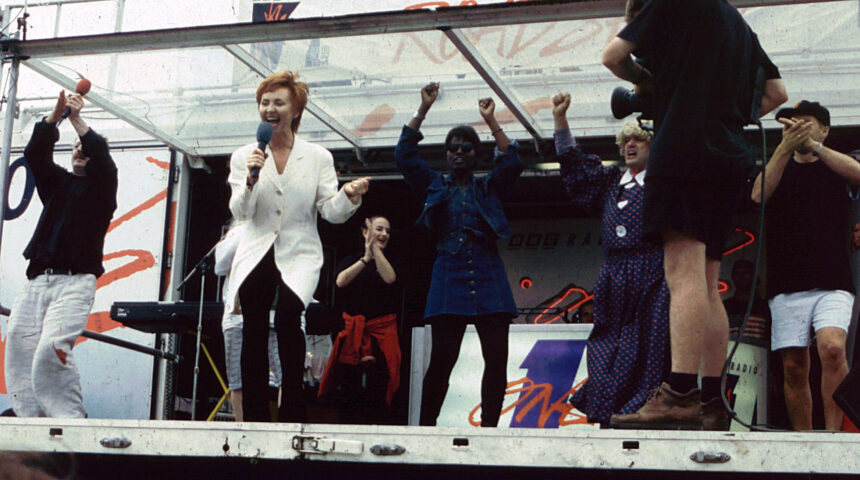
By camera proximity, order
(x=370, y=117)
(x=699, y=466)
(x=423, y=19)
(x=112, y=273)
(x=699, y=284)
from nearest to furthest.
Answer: (x=699, y=466)
(x=699, y=284)
(x=423, y=19)
(x=370, y=117)
(x=112, y=273)

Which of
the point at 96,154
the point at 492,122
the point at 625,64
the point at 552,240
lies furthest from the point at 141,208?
the point at 625,64

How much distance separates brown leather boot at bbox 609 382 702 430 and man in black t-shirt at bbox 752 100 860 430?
1.79m

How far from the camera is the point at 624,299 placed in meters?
3.63

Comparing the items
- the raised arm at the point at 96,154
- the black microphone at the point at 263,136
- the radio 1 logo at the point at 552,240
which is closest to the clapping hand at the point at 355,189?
the black microphone at the point at 263,136

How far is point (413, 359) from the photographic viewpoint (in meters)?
6.18

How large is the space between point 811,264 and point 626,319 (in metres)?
1.26

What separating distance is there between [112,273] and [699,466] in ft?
20.4

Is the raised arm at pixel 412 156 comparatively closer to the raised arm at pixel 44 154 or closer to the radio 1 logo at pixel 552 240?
the raised arm at pixel 44 154

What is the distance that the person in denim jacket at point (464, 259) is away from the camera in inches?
160

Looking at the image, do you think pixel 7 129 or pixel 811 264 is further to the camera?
pixel 811 264

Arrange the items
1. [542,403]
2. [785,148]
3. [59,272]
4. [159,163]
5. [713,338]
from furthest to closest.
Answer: [159,163]
[542,403]
[59,272]
[785,148]
[713,338]

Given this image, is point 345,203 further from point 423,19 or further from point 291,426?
point 291,426

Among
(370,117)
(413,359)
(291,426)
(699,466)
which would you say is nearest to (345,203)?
(291,426)

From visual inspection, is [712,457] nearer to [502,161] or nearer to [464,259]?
[464,259]
